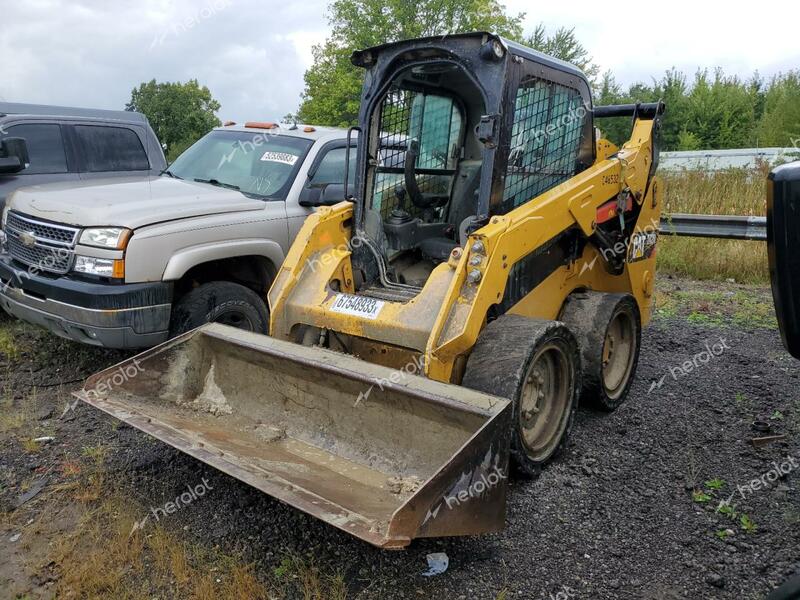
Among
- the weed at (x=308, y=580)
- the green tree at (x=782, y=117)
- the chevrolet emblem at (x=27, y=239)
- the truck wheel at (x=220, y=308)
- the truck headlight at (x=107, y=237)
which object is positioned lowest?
the weed at (x=308, y=580)

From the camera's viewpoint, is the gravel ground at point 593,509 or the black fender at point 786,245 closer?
the black fender at point 786,245

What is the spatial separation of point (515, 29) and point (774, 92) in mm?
13686

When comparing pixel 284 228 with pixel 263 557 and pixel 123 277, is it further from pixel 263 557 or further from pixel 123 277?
pixel 263 557

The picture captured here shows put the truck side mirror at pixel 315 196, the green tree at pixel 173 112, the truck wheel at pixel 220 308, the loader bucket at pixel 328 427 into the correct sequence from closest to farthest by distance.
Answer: the loader bucket at pixel 328 427 → the truck wheel at pixel 220 308 → the truck side mirror at pixel 315 196 → the green tree at pixel 173 112

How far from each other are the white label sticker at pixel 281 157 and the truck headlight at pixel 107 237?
5.73ft

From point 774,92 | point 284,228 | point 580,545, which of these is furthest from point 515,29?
point 580,545

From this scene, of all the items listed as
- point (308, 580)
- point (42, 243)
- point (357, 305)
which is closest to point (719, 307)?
point (357, 305)

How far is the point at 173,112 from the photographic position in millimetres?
31734

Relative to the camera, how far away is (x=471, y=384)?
3471mm

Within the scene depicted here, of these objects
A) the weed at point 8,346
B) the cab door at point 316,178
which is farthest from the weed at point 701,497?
the weed at point 8,346

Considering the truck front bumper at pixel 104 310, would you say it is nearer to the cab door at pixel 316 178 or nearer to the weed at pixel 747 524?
the cab door at pixel 316 178

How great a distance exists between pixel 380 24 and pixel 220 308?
102 ft

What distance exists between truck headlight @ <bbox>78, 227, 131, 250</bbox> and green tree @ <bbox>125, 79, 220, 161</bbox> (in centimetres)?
2706

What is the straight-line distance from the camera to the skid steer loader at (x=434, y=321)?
10.3ft
